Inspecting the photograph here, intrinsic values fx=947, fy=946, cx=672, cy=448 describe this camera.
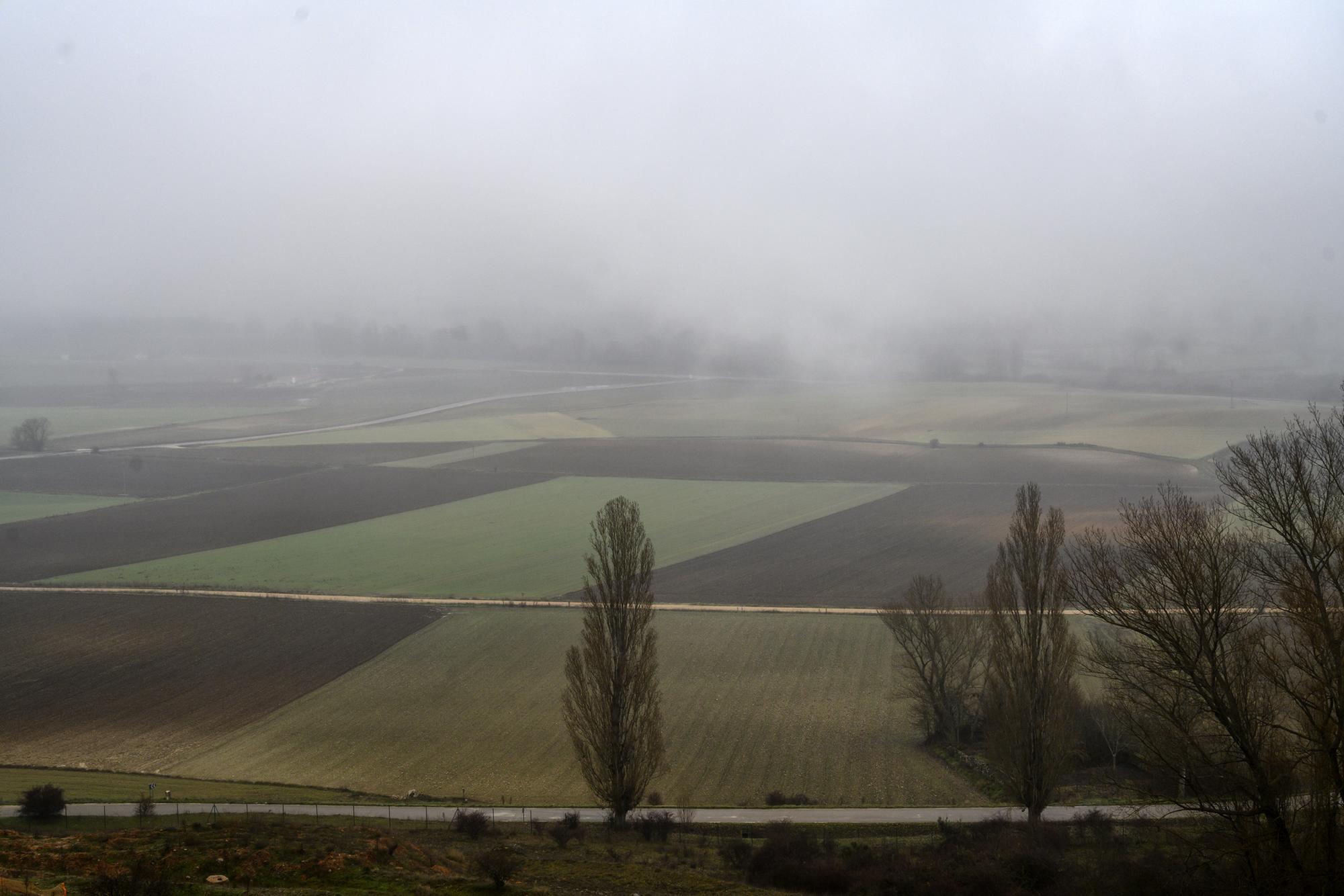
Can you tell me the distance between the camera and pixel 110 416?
127250mm

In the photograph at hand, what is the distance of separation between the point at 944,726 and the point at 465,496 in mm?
51612

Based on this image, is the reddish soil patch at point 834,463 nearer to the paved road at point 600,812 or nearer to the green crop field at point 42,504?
the green crop field at point 42,504

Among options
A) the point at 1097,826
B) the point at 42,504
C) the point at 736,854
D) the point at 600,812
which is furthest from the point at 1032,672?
the point at 42,504

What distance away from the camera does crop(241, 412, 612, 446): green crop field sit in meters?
109

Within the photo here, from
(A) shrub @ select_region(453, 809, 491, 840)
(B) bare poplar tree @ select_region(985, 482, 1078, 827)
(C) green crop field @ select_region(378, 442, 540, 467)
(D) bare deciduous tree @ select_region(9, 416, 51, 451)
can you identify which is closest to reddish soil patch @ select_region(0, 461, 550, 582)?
(C) green crop field @ select_region(378, 442, 540, 467)

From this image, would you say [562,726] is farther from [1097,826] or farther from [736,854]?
[1097,826]

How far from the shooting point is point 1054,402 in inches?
4567

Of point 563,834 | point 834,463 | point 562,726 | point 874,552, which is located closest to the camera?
point 563,834

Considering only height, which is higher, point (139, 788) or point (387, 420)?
point (387, 420)

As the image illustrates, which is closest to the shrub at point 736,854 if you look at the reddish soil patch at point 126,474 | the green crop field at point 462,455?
the reddish soil patch at point 126,474

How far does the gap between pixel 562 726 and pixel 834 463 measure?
62.6 m

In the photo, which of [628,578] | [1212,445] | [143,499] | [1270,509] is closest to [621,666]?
[628,578]

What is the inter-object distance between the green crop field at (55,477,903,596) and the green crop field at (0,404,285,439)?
68724mm

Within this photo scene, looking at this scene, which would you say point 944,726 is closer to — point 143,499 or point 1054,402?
point 143,499
